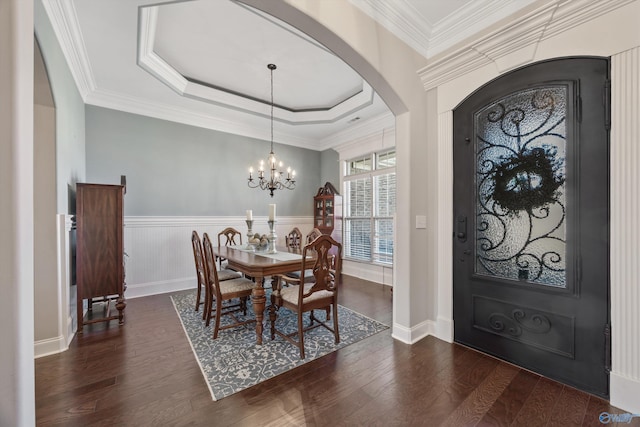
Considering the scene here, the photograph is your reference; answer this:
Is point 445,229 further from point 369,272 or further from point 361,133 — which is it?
point 361,133

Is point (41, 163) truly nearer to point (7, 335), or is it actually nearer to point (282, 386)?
point (7, 335)

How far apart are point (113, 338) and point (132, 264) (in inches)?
61.6

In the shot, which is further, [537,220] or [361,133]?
[361,133]

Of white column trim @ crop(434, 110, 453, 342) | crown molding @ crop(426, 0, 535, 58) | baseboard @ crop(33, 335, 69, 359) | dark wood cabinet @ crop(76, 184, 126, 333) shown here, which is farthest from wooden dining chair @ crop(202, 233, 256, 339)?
crown molding @ crop(426, 0, 535, 58)

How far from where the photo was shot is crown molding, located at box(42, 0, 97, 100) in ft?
6.84

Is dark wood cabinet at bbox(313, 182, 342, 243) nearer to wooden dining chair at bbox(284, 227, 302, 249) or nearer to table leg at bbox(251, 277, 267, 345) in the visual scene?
wooden dining chair at bbox(284, 227, 302, 249)

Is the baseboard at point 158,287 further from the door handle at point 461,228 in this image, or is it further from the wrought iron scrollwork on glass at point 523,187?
the wrought iron scrollwork on glass at point 523,187

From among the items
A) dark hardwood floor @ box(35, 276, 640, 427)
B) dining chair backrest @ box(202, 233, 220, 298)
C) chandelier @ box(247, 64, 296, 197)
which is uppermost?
chandelier @ box(247, 64, 296, 197)

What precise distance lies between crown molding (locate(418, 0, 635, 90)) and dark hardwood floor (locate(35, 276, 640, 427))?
94.8 inches

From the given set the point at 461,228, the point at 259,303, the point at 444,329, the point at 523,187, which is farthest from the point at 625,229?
the point at 259,303

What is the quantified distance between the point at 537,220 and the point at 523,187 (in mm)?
271

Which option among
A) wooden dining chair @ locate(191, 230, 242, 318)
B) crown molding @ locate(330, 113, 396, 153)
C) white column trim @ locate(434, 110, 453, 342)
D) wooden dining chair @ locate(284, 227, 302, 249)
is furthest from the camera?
crown molding @ locate(330, 113, 396, 153)

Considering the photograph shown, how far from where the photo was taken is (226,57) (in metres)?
3.10

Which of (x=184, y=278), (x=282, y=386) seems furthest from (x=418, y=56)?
(x=184, y=278)
